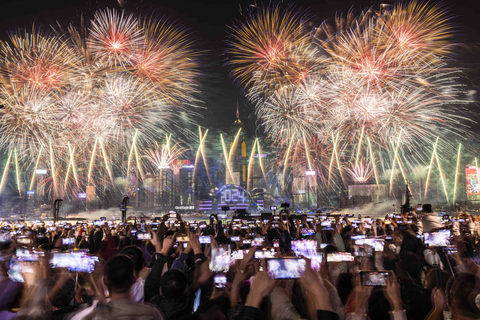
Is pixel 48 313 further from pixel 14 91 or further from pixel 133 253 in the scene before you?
pixel 14 91

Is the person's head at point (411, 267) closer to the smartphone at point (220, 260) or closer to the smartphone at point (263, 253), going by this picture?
the smartphone at point (263, 253)

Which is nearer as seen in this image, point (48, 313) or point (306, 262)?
point (306, 262)

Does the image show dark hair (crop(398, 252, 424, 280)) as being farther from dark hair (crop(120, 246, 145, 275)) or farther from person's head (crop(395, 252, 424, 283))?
dark hair (crop(120, 246, 145, 275))

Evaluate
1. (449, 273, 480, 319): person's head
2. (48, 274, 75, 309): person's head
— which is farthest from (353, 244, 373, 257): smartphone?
(48, 274, 75, 309): person's head

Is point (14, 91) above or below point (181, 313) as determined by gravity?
above

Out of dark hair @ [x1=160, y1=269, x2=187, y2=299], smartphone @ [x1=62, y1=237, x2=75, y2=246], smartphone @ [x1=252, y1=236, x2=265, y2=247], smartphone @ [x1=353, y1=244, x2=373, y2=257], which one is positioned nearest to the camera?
dark hair @ [x1=160, y1=269, x2=187, y2=299]

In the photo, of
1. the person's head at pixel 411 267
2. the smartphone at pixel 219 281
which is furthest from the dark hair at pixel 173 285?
the person's head at pixel 411 267

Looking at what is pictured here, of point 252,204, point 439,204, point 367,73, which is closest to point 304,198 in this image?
point 252,204

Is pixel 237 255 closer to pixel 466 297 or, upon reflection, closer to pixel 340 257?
pixel 340 257
